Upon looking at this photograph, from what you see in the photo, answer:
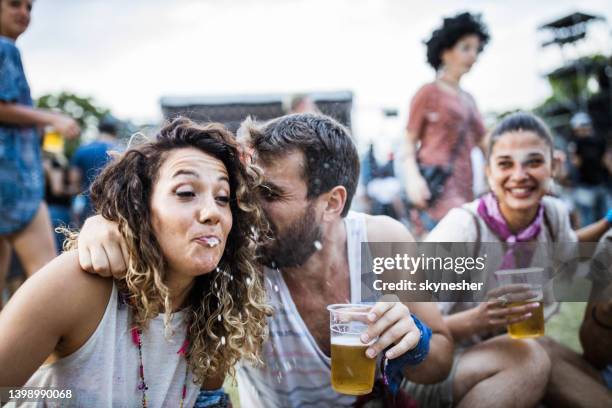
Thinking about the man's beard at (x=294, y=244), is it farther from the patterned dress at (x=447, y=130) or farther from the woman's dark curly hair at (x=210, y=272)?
the patterned dress at (x=447, y=130)

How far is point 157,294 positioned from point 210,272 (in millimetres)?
195

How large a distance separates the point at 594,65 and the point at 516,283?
1.00 meters

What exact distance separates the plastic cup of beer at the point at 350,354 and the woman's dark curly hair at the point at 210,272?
25cm

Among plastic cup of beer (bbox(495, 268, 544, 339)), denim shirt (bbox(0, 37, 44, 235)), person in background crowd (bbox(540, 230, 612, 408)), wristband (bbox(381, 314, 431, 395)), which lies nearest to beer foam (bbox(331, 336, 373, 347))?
wristband (bbox(381, 314, 431, 395))

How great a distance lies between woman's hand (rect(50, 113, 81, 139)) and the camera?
7.09 feet

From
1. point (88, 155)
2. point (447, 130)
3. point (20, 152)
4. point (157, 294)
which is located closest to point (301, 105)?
point (447, 130)

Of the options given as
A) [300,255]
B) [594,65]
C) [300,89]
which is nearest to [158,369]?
[300,255]

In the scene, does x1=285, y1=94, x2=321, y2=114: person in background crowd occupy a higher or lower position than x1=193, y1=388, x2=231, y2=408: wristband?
higher

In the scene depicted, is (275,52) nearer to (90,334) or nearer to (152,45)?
(152,45)

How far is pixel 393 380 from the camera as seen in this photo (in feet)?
5.52

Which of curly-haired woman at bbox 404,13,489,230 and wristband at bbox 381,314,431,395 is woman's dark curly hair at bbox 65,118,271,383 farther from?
curly-haired woman at bbox 404,13,489,230

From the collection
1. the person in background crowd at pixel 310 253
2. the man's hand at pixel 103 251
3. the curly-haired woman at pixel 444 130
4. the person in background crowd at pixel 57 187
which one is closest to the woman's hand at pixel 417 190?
the curly-haired woman at pixel 444 130

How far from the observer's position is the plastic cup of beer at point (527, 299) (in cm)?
176

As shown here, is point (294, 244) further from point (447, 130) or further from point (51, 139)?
point (51, 139)
